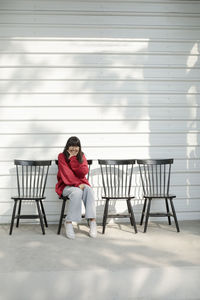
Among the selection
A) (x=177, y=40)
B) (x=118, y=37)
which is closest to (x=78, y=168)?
(x=118, y=37)

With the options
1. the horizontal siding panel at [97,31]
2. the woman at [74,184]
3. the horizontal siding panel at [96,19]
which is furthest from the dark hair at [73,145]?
the horizontal siding panel at [96,19]

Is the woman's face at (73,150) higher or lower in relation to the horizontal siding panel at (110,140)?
lower

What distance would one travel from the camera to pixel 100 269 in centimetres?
308

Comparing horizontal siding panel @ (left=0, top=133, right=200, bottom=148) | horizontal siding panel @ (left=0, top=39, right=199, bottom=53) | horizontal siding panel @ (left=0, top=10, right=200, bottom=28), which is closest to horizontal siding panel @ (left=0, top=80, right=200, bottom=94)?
horizontal siding panel @ (left=0, top=39, right=199, bottom=53)

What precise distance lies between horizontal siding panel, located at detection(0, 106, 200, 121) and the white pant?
3.40ft

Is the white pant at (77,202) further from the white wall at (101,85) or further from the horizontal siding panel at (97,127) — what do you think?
the horizontal siding panel at (97,127)

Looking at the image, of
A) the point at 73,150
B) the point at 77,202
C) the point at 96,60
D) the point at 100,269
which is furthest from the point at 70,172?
the point at 100,269

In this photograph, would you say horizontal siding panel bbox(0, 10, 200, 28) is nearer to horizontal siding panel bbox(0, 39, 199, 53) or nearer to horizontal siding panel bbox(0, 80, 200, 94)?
horizontal siding panel bbox(0, 39, 199, 53)

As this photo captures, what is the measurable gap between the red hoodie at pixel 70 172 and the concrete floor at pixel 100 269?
0.72 metres

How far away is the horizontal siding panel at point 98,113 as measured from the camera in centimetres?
500

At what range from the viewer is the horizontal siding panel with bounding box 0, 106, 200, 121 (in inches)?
197

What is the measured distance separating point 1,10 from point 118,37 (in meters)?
1.51

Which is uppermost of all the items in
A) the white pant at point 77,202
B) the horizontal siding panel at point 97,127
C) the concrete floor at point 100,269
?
the horizontal siding panel at point 97,127

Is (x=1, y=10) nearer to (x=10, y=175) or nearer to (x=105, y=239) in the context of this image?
Result: (x=10, y=175)
